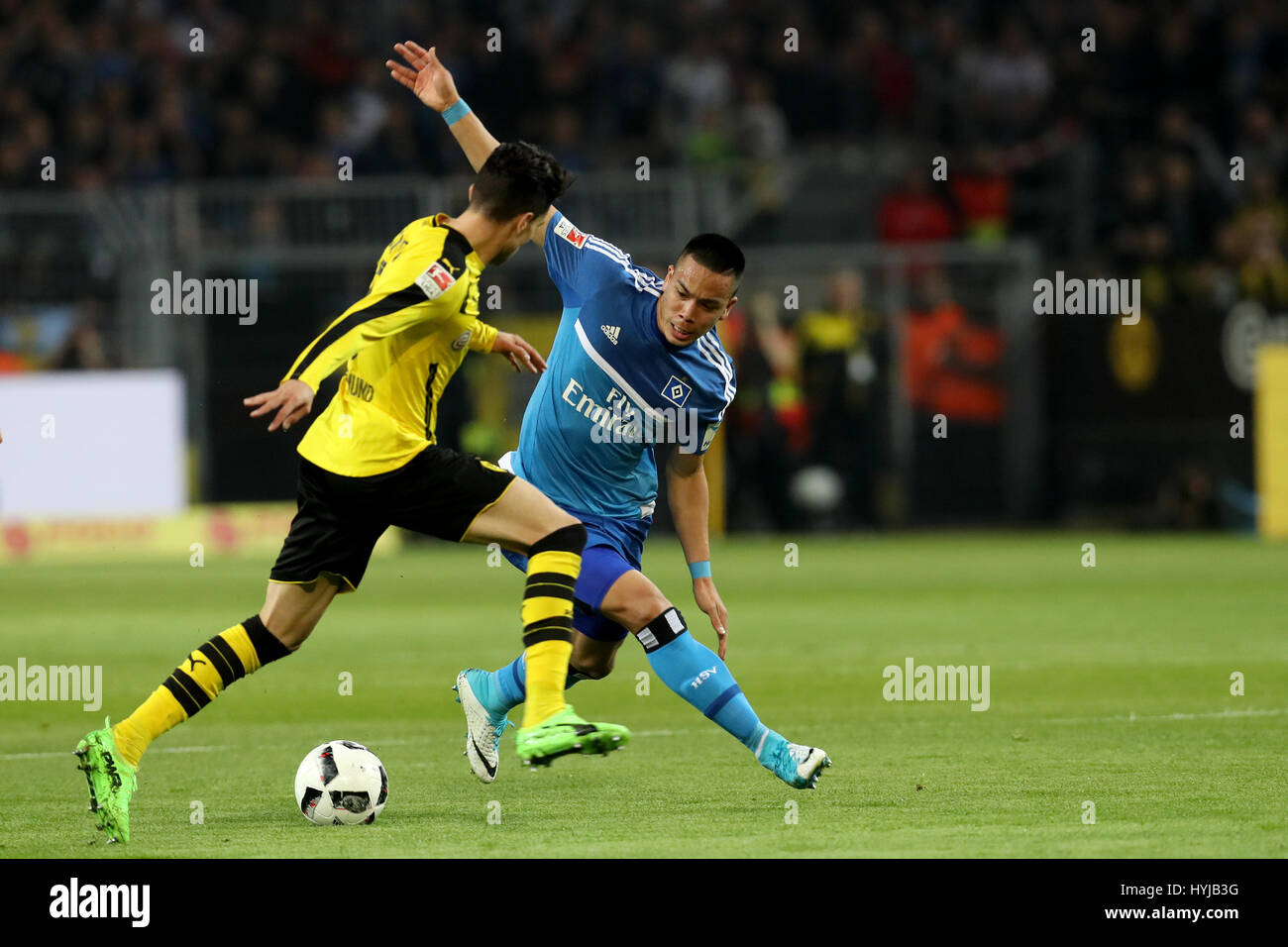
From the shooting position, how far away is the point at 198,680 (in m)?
6.79

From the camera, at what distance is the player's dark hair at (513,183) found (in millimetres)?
6758

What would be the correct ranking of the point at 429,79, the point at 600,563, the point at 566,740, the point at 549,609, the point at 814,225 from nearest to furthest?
the point at 566,740 < the point at 549,609 < the point at 600,563 < the point at 429,79 < the point at 814,225

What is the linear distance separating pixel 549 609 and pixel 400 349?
1.01 metres

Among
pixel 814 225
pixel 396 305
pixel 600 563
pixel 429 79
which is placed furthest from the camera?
pixel 814 225

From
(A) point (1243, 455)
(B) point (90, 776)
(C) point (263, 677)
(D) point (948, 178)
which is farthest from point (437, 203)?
(B) point (90, 776)

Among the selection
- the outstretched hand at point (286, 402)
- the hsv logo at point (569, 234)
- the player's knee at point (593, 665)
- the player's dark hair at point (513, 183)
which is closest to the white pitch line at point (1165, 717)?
the player's knee at point (593, 665)

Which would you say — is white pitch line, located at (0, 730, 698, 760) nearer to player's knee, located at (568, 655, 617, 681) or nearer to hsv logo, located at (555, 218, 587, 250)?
player's knee, located at (568, 655, 617, 681)

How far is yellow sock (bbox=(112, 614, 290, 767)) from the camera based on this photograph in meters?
6.68

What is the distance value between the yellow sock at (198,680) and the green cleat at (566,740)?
3.67ft

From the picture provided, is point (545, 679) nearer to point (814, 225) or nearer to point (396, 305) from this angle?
point (396, 305)

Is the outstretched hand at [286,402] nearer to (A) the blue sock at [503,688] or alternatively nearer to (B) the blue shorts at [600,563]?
(B) the blue shorts at [600,563]

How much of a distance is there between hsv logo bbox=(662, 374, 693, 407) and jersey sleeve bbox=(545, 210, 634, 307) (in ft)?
1.51

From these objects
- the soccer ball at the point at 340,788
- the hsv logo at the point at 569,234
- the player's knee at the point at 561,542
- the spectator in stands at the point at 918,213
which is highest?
the spectator in stands at the point at 918,213

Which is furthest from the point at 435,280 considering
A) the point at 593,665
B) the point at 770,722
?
the point at 770,722
